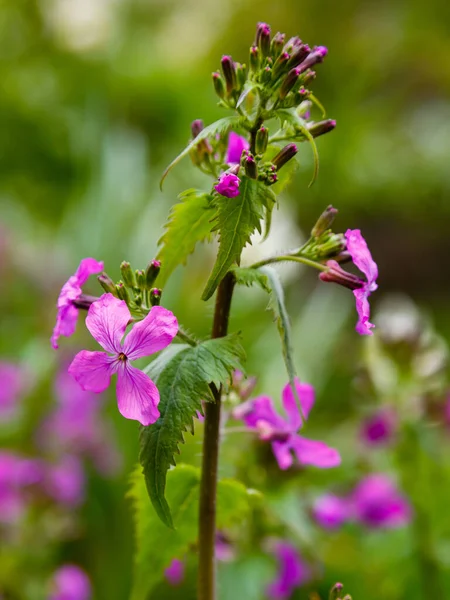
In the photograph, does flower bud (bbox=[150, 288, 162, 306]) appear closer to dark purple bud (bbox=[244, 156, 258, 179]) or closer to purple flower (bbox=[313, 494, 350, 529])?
dark purple bud (bbox=[244, 156, 258, 179])

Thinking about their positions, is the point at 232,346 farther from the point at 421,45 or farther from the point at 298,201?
the point at 421,45

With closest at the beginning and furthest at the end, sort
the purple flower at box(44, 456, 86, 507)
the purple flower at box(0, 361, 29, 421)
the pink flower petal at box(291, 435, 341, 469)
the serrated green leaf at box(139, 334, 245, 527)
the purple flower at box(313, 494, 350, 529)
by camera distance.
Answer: the serrated green leaf at box(139, 334, 245, 527) < the pink flower petal at box(291, 435, 341, 469) < the purple flower at box(313, 494, 350, 529) < the purple flower at box(44, 456, 86, 507) < the purple flower at box(0, 361, 29, 421)

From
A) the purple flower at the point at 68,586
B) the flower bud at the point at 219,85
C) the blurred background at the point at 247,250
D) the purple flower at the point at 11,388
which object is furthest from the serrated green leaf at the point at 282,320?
the purple flower at the point at 11,388

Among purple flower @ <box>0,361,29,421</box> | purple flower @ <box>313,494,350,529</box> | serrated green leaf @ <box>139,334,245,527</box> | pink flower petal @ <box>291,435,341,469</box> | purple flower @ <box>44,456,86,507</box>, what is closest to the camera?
serrated green leaf @ <box>139,334,245,527</box>

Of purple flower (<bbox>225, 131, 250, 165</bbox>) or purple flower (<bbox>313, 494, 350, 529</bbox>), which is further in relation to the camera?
purple flower (<bbox>313, 494, 350, 529</bbox>)

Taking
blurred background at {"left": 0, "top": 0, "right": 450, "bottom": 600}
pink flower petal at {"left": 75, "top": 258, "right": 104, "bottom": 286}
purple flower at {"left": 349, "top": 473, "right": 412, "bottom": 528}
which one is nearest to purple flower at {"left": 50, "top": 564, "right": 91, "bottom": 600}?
blurred background at {"left": 0, "top": 0, "right": 450, "bottom": 600}

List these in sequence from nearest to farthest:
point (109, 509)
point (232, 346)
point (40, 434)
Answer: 1. point (232, 346)
2. point (40, 434)
3. point (109, 509)

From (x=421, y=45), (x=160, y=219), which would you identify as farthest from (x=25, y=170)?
(x=421, y=45)
